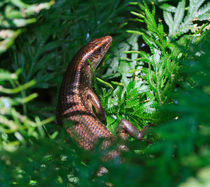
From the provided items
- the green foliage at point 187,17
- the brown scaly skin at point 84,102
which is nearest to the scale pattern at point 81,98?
the brown scaly skin at point 84,102

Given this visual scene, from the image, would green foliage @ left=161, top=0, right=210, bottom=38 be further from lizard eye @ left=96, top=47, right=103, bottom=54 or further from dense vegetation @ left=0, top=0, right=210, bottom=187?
lizard eye @ left=96, top=47, right=103, bottom=54

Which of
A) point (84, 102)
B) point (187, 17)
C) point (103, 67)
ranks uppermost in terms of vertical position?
point (187, 17)

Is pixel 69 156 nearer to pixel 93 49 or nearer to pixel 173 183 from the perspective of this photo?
pixel 173 183

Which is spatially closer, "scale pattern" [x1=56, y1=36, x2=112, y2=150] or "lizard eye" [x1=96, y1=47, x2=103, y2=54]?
"scale pattern" [x1=56, y1=36, x2=112, y2=150]

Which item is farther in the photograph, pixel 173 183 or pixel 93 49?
pixel 93 49

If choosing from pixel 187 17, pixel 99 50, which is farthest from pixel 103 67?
pixel 187 17

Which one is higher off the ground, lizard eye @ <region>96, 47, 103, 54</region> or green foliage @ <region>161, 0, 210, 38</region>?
green foliage @ <region>161, 0, 210, 38</region>

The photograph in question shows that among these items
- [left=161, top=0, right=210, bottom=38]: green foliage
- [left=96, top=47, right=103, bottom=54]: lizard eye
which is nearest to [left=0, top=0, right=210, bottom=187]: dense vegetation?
[left=161, top=0, right=210, bottom=38]: green foliage

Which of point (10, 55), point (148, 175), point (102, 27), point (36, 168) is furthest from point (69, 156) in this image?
point (102, 27)

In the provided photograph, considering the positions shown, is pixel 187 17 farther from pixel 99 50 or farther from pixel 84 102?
pixel 84 102
